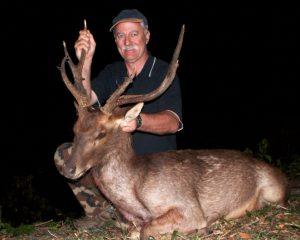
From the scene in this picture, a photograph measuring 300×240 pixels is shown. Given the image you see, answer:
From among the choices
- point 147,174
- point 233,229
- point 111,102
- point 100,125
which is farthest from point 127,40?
point 233,229

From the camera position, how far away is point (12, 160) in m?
20.2

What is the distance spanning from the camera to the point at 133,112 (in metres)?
5.72

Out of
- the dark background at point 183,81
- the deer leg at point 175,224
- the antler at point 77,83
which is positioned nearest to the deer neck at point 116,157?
the antler at point 77,83

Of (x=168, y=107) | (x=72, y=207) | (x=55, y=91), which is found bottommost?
(x=72, y=207)

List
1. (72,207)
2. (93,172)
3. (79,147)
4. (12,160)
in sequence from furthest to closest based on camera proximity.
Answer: (12,160)
(72,207)
(93,172)
(79,147)

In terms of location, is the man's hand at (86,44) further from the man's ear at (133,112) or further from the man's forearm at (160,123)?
the man's ear at (133,112)

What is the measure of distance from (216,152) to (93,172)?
5.64 feet

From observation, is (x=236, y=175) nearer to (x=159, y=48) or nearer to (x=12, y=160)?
(x=12, y=160)

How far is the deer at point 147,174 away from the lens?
5.64 m

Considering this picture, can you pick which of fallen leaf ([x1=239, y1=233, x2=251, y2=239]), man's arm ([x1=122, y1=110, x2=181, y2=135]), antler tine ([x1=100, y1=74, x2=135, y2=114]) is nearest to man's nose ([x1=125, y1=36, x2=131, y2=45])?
man's arm ([x1=122, y1=110, x2=181, y2=135])

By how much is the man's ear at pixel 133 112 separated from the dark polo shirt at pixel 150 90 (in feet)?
3.83

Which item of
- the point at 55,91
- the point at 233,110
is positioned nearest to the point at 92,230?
the point at 233,110

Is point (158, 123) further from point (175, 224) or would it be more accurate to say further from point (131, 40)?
→ point (131, 40)

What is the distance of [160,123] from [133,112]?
2.45 ft
